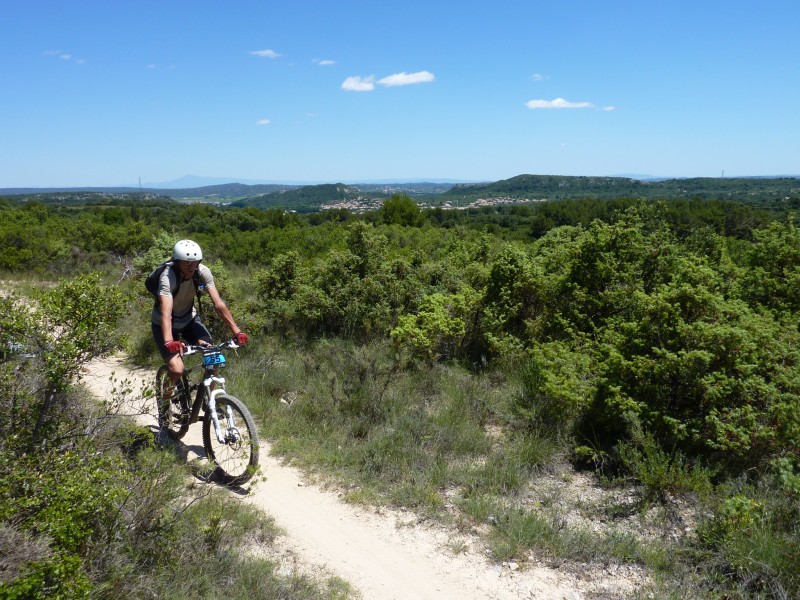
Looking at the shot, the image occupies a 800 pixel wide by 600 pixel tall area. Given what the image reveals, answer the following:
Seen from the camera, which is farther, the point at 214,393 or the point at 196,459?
the point at 196,459

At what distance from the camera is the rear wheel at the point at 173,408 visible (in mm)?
5082

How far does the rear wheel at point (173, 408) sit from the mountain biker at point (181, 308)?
302 millimetres

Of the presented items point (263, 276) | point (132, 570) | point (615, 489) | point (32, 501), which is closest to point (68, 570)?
point (32, 501)

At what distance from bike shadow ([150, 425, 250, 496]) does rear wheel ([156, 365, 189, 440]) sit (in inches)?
3.1

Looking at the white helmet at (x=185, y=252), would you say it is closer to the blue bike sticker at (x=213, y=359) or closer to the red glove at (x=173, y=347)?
the red glove at (x=173, y=347)

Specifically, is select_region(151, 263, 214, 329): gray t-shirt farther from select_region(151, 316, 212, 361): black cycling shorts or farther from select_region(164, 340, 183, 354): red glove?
select_region(164, 340, 183, 354): red glove

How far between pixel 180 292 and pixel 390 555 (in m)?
2.92

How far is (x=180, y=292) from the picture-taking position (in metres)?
4.89

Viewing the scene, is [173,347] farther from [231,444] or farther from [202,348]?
[231,444]

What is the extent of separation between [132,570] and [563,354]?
438 centimetres

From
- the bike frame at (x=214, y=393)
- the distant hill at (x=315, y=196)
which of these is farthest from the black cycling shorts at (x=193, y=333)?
the distant hill at (x=315, y=196)

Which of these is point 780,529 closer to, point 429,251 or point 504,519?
point 504,519

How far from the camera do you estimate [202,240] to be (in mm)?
18094

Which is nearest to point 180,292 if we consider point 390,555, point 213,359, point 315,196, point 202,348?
point 202,348
